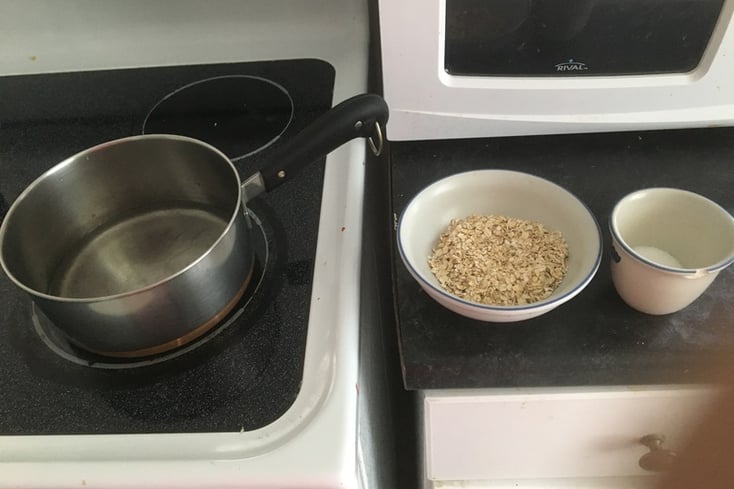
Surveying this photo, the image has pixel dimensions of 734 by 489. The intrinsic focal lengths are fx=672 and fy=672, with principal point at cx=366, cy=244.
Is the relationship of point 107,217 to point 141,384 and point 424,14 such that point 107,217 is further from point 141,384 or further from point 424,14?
point 424,14

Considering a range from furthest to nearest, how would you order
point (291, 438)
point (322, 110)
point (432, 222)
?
1. point (322, 110)
2. point (432, 222)
3. point (291, 438)

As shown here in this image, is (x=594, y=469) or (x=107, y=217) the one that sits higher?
(x=107, y=217)

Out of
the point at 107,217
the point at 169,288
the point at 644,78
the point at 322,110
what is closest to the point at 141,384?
the point at 169,288

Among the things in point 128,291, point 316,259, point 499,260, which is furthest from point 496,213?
point 128,291

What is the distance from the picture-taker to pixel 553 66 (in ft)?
2.09

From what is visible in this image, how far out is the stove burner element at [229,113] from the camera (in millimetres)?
771

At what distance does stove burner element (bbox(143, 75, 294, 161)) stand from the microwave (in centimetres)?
18

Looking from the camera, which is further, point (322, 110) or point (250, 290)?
point (322, 110)

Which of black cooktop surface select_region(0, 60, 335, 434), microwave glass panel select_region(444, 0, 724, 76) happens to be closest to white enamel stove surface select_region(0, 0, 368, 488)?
black cooktop surface select_region(0, 60, 335, 434)

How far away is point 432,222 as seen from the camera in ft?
2.01

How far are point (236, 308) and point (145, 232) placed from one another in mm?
151

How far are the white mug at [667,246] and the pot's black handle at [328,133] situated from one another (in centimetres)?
22

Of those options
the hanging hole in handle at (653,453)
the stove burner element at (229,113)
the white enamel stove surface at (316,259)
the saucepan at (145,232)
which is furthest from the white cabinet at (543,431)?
the stove burner element at (229,113)

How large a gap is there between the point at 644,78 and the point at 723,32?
0.07 m
